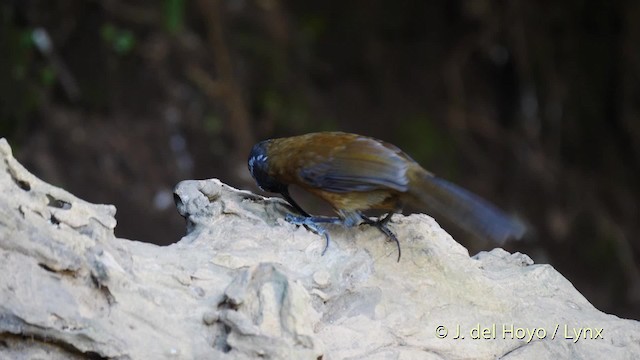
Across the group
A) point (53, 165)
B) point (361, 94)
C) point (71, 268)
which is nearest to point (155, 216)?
point (53, 165)

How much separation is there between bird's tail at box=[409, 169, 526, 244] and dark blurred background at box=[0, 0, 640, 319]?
3160 millimetres

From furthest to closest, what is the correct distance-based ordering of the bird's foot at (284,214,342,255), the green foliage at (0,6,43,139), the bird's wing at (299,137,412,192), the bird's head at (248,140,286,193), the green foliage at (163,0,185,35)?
the green foliage at (163,0,185,35), the green foliage at (0,6,43,139), the bird's head at (248,140,286,193), the bird's wing at (299,137,412,192), the bird's foot at (284,214,342,255)

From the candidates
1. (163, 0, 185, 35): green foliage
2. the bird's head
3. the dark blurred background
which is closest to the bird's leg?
the bird's head

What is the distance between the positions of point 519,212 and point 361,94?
158cm

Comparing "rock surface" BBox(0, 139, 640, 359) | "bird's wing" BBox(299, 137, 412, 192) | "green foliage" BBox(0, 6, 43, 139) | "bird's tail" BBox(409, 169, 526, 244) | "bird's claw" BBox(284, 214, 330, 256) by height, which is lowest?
"rock surface" BBox(0, 139, 640, 359)

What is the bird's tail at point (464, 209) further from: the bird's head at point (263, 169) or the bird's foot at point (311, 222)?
the bird's head at point (263, 169)

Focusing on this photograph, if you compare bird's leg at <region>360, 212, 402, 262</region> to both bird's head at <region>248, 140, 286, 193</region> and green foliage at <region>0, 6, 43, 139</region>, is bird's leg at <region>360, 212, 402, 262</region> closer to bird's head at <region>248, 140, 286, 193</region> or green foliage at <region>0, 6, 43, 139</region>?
bird's head at <region>248, 140, 286, 193</region>

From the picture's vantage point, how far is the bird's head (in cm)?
306

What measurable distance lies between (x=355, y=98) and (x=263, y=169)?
3.74 meters

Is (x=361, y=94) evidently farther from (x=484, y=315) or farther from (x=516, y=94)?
(x=484, y=315)

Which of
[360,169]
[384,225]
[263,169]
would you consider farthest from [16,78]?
[384,225]

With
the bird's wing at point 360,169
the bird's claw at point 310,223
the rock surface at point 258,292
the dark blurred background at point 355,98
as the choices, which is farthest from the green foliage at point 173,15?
the bird's claw at point 310,223

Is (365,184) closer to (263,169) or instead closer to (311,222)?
(311,222)

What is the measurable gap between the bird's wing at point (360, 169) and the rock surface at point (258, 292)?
5.2 inches
